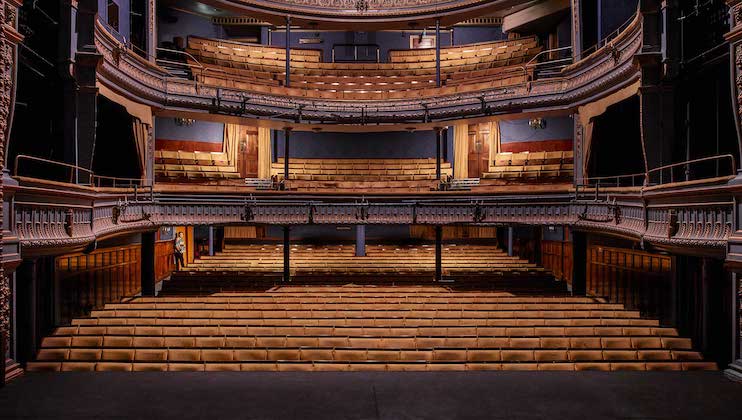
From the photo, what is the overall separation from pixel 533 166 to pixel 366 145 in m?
6.65

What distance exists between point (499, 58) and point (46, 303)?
16351 millimetres

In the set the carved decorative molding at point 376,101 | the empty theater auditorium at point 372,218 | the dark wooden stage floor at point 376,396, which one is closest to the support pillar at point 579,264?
the empty theater auditorium at point 372,218

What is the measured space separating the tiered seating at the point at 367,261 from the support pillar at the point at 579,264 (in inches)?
70.2

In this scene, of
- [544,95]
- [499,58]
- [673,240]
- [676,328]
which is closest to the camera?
[673,240]

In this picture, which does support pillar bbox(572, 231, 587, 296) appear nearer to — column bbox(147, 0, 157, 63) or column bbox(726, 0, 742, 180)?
column bbox(726, 0, 742, 180)

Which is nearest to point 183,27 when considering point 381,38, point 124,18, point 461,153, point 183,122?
point 183,122

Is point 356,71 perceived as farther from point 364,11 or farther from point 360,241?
point 360,241

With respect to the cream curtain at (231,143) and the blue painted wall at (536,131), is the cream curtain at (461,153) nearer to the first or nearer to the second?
the blue painted wall at (536,131)

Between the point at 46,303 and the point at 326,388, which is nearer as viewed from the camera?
the point at 326,388

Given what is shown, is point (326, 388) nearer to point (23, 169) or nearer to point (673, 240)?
point (673, 240)

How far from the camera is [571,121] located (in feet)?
64.3


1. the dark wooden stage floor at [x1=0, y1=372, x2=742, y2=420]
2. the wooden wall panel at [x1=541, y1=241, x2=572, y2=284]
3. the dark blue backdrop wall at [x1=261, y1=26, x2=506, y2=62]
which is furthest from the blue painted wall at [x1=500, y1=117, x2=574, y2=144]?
the dark wooden stage floor at [x1=0, y1=372, x2=742, y2=420]

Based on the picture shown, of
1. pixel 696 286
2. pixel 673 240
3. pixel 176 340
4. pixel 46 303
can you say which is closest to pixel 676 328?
pixel 696 286

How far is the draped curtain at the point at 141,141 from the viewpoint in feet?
49.4
